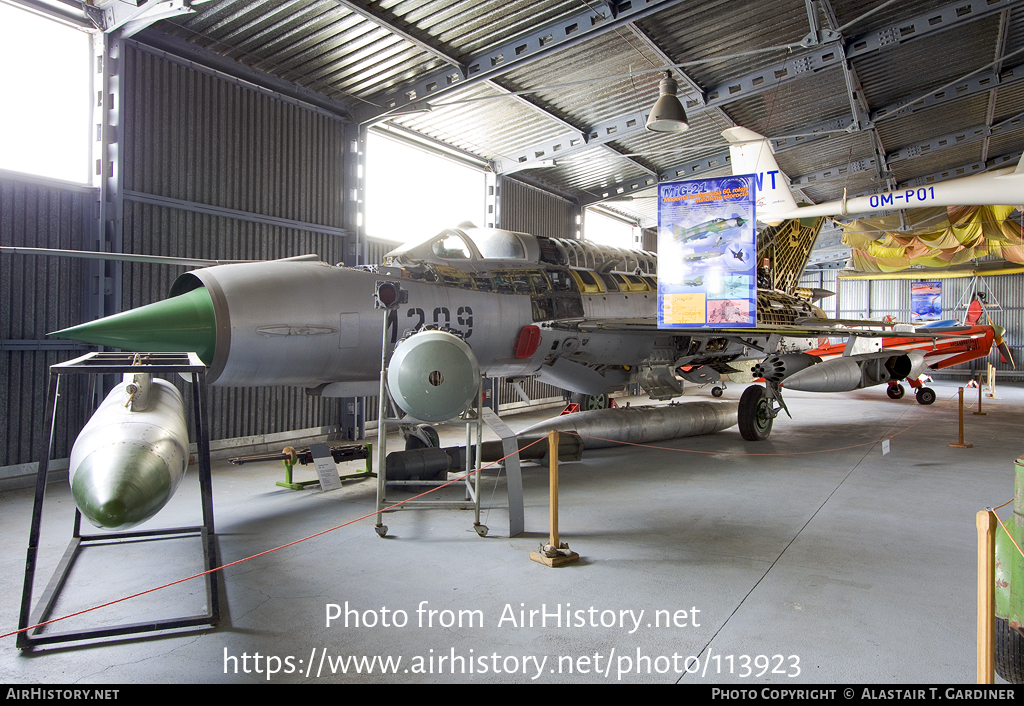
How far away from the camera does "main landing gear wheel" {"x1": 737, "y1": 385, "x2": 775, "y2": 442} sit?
1083cm

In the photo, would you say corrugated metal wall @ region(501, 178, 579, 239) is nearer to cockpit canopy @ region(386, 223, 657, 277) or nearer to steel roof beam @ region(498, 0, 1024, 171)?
steel roof beam @ region(498, 0, 1024, 171)

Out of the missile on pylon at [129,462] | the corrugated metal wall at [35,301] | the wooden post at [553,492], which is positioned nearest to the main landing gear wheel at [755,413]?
the wooden post at [553,492]

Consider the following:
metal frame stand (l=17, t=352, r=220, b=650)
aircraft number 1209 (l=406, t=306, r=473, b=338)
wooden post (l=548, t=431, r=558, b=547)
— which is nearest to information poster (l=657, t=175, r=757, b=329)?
aircraft number 1209 (l=406, t=306, r=473, b=338)

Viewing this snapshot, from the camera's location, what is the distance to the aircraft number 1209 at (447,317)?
6.75 metres

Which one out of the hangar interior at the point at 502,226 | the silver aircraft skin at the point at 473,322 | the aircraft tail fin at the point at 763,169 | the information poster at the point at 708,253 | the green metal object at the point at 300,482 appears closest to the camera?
the hangar interior at the point at 502,226

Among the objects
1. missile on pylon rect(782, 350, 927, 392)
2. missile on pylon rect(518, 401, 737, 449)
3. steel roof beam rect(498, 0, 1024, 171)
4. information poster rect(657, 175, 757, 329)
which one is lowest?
missile on pylon rect(518, 401, 737, 449)

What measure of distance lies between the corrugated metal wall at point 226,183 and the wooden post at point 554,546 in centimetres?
636

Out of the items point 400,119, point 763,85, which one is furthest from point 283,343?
point 763,85

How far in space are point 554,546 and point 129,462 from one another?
2975mm

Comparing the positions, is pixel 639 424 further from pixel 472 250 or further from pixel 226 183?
pixel 226 183

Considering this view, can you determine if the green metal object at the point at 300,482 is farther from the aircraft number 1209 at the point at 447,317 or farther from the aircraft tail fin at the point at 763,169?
the aircraft tail fin at the point at 763,169

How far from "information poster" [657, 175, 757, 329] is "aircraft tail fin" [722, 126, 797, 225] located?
740 centimetres

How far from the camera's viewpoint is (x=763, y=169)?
1318 centimetres

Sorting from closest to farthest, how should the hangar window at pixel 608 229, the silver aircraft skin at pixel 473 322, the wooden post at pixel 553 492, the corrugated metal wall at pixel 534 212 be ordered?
the wooden post at pixel 553 492
the silver aircraft skin at pixel 473 322
the corrugated metal wall at pixel 534 212
the hangar window at pixel 608 229
